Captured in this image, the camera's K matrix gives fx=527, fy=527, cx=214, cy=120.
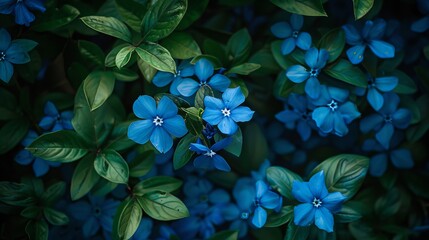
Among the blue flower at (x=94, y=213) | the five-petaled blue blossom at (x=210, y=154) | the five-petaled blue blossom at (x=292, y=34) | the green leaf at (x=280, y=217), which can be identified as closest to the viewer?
the five-petaled blue blossom at (x=210, y=154)

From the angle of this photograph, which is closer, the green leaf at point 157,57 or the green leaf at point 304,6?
the green leaf at point 157,57

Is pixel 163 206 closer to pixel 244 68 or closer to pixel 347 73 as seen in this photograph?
pixel 244 68

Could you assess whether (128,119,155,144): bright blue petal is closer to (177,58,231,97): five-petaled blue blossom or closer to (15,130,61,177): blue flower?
(177,58,231,97): five-petaled blue blossom

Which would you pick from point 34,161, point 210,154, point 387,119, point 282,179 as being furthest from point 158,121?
point 387,119

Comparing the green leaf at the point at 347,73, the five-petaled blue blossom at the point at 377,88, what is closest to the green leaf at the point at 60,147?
the green leaf at the point at 347,73

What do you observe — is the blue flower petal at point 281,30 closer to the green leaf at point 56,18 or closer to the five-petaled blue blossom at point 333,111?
the five-petaled blue blossom at point 333,111

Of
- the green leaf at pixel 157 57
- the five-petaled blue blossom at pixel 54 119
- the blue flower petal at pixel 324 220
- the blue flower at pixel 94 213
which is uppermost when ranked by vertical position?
the green leaf at pixel 157 57

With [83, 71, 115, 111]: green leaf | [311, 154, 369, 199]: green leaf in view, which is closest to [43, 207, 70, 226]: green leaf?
[83, 71, 115, 111]: green leaf

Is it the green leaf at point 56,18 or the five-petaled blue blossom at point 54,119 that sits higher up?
the green leaf at point 56,18
